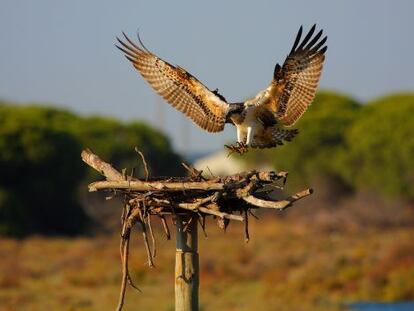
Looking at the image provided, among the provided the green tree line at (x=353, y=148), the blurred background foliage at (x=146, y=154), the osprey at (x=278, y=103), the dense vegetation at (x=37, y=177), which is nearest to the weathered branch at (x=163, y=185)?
the osprey at (x=278, y=103)

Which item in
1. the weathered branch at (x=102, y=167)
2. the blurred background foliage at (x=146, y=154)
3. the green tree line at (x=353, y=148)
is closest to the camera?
the weathered branch at (x=102, y=167)

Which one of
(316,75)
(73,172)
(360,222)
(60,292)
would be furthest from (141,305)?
(360,222)

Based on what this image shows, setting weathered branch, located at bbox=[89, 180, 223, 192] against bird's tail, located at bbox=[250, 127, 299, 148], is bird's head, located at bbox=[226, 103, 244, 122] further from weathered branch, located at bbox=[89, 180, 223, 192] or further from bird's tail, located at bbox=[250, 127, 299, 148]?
weathered branch, located at bbox=[89, 180, 223, 192]

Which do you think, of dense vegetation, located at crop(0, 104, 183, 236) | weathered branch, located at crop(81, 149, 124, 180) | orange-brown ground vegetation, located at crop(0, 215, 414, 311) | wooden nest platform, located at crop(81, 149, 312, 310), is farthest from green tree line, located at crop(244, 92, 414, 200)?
wooden nest platform, located at crop(81, 149, 312, 310)

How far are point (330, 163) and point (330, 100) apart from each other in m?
7.48

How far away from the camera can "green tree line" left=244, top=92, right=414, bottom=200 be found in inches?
1934

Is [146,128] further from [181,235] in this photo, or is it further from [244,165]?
[181,235]

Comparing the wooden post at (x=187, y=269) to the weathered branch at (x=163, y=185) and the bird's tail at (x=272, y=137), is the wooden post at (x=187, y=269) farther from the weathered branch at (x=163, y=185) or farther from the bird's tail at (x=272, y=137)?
the bird's tail at (x=272, y=137)

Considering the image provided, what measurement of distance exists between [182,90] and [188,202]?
3334mm

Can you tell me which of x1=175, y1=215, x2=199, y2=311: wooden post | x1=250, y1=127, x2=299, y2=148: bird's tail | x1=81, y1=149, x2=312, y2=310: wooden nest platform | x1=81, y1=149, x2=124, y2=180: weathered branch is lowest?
x1=175, y1=215, x2=199, y2=311: wooden post

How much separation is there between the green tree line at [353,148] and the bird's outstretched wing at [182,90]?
36.4 m

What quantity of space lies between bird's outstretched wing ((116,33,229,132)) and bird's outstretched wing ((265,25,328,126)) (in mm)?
572

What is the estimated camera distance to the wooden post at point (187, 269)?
9.20 metres

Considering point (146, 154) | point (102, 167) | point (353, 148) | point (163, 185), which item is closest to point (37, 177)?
point (146, 154)
